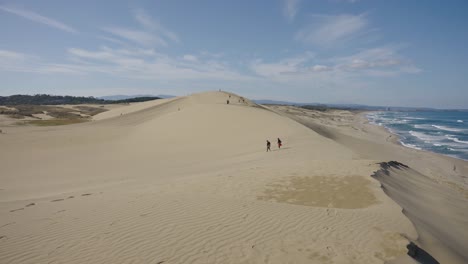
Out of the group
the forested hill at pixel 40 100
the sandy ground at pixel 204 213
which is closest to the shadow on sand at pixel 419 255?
the sandy ground at pixel 204 213

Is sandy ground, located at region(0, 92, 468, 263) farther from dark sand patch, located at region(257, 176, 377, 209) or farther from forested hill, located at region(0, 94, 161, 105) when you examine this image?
forested hill, located at region(0, 94, 161, 105)

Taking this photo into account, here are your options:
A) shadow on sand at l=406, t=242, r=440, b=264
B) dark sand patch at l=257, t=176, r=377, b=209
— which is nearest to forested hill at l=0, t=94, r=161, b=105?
dark sand patch at l=257, t=176, r=377, b=209

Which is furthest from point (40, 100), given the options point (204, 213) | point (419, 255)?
point (419, 255)

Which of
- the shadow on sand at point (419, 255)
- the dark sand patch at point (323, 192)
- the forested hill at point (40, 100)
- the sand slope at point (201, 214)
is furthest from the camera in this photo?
the forested hill at point (40, 100)

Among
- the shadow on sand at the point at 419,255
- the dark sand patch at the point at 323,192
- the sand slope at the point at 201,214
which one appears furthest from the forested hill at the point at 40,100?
the shadow on sand at the point at 419,255

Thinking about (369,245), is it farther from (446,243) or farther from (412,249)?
(446,243)

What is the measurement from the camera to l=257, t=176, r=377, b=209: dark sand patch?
10.3 metres

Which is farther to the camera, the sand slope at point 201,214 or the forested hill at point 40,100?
the forested hill at point 40,100

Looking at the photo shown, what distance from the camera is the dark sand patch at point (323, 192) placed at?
33.9 feet

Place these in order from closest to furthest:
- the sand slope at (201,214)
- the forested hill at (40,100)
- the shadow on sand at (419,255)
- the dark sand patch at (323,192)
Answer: the sand slope at (201,214) → the shadow on sand at (419,255) → the dark sand patch at (323,192) → the forested hill at (40,100)

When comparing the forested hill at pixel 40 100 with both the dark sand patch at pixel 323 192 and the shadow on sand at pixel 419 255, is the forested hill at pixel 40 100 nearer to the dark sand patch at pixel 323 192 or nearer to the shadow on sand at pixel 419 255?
the dark sand patch at pixel 323 192

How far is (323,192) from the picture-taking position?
37.6 feet

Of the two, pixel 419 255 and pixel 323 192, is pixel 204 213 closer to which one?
pixel 323 192

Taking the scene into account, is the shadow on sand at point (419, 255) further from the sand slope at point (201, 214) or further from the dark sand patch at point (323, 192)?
the dark sand patch at point (323, 192)
